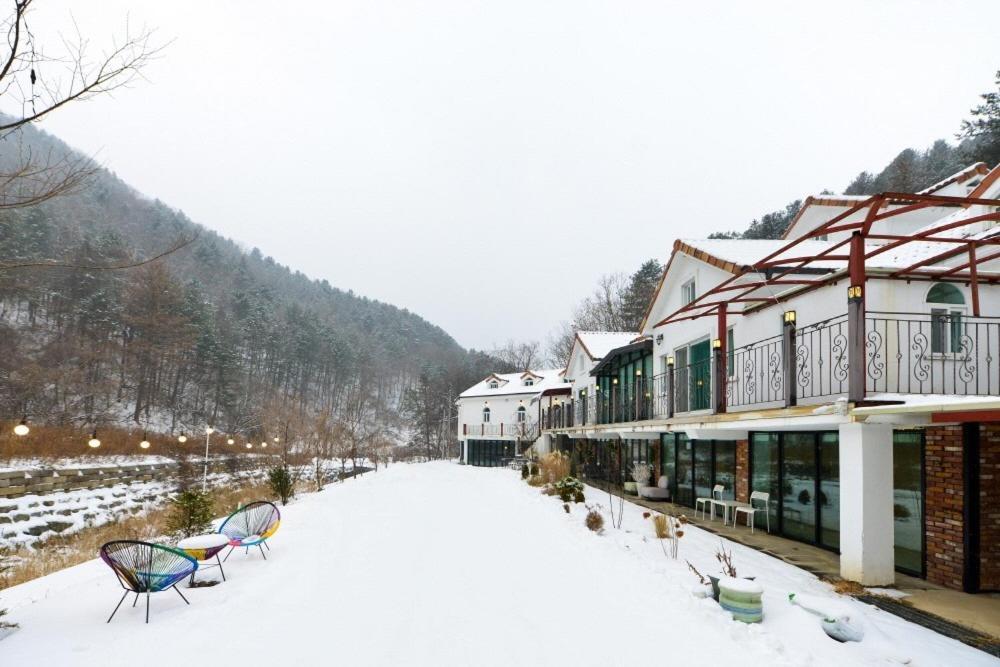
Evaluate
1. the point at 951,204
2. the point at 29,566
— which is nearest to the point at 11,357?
the point at 29,566

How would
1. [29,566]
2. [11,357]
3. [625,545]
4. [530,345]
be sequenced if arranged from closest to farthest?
1. [625,545]
2. [29,566]
3. [11,357]
4. [530,345]

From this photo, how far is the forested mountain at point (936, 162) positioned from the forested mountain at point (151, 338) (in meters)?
29.5

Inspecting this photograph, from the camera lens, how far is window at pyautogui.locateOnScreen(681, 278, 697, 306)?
13.2 metres

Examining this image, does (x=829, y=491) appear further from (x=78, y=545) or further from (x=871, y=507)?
(x=78, y=545)

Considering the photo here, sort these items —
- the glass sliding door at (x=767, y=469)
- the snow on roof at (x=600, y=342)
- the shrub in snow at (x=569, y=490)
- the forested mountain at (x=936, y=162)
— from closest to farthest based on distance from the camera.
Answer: the glass sliding door at (x=767, y=469)
the shrub in snow at (x=569, y=490)
the forested mountain at (x=936, y=162)
the snow on roof at (x=600, y=342)

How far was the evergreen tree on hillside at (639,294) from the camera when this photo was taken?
1489 inches

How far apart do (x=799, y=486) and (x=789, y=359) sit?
8.52ft

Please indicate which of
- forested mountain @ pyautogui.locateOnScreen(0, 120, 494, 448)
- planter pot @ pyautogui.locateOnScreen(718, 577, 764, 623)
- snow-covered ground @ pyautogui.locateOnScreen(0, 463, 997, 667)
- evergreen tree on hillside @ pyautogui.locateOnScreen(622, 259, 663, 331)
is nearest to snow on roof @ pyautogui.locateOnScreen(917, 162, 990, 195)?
snow-covered ground @ pyautogui.locateOnScreen(0, 463, 997, 667)

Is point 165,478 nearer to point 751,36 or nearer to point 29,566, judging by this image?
point 29,566

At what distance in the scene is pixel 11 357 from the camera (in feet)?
86.6

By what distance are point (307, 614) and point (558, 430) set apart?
19011 millimetres

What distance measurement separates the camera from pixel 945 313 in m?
7.52

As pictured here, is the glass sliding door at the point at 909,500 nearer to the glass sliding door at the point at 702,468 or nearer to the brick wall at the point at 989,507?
the brick wall at the point at 989,507

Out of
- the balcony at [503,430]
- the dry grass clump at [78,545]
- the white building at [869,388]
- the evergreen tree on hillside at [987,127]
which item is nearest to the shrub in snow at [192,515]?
the dry grass clump at [78,545]
